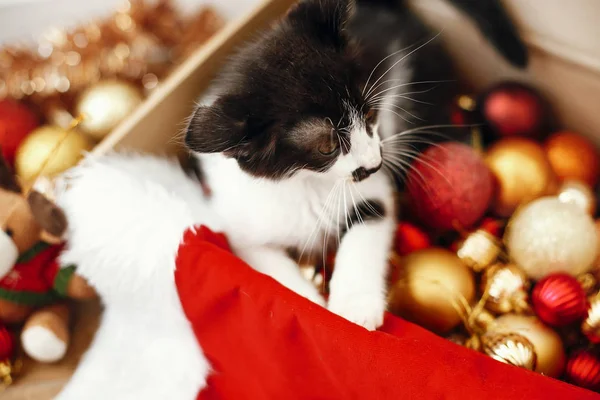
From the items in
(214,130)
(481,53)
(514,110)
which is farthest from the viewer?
(481,53)

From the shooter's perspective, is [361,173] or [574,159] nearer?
[361,173]

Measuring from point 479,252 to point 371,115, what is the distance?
0.31 metres

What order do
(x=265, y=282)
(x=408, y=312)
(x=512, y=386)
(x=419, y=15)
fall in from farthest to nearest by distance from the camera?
(x=419, y=15) < (x=408, y=312) < (x=265, y=282) < (x=512, y=386)

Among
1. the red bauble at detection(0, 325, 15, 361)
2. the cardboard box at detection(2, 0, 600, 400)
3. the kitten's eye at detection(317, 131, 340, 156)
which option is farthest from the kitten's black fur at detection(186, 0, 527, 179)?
the red bauble at detection(0, 325, 15, 361)

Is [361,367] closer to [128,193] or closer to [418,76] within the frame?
[128,193]

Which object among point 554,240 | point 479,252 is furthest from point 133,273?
point 554,240

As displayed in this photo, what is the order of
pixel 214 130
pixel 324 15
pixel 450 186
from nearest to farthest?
pixel 214 130, pixel 324 15, pixel 450 186

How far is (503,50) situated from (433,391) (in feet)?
2.46

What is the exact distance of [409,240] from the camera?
92cm

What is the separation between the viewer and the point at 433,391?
0.60 m

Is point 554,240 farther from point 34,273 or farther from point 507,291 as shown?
point 34,273

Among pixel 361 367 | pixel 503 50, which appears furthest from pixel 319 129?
pixel 503 50

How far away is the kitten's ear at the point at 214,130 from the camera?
25.8 inches

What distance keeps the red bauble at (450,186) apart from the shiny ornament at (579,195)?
13cm
